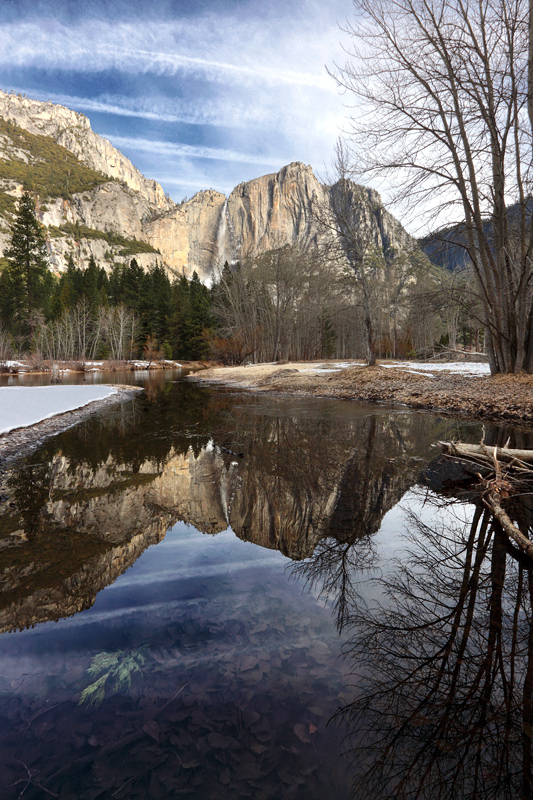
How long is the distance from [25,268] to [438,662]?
5858 centimetres

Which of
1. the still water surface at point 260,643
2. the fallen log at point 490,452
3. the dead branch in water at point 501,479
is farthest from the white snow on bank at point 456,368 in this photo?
the still water surface at point 260,643

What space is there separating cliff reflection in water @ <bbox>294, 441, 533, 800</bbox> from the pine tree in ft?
177

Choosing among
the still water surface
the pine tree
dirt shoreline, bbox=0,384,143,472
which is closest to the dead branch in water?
the still water surface

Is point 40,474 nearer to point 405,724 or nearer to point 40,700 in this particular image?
point 40,700

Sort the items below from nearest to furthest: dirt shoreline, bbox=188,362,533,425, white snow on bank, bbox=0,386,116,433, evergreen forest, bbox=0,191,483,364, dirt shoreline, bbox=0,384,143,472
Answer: dirt shoreline, bbox=0,384,143,472
white snow on bank, bbox=0,386,116,433
dirt shoreline, bbox=188,362,533,425
evergreen forest, bbox=0,191,483,364

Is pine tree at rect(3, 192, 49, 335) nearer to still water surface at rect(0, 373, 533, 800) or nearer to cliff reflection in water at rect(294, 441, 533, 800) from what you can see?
still water surface at rect(0, 373, 533, 800)

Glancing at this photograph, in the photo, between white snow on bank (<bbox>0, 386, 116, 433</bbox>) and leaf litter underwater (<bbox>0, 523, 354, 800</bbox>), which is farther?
white snow on bank (<bbox>0, 386, 116, 433</bbox>)

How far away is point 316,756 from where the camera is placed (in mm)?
1465

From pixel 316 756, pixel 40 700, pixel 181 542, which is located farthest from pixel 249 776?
pixel 181 542

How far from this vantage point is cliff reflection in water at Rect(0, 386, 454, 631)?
2848mm

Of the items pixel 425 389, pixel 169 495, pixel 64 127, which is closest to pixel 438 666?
pixel 169 495

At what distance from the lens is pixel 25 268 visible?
155 feet

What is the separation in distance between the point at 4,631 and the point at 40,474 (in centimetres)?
326

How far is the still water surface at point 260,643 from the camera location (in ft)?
4.65
